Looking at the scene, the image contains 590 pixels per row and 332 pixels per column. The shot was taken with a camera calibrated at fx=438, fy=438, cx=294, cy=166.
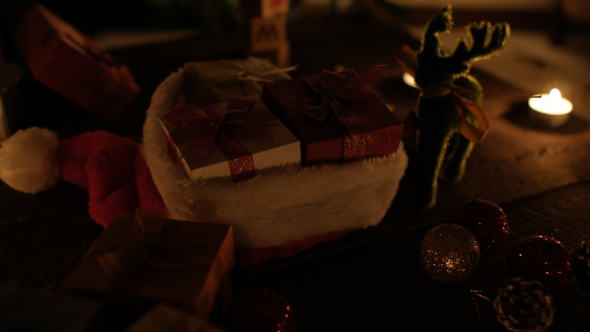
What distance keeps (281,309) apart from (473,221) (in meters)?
0.45

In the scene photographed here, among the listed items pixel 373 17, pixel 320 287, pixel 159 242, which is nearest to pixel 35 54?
pixel 159 242

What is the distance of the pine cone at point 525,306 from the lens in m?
0.73

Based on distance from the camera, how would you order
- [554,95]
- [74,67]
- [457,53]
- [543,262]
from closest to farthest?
[543,262] < [457,53] < [74,67] < [554,95]

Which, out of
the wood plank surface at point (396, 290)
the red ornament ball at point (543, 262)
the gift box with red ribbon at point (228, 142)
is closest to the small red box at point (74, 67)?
the gift box with red ribbon at point (228, 142)

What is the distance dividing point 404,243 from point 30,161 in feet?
3.02

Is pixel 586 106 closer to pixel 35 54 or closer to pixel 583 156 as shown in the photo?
pixel 583 156

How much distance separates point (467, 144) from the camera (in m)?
1.13

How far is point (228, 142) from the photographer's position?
83cm

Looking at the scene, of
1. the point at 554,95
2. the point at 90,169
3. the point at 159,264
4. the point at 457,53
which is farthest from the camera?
the point at 554,95

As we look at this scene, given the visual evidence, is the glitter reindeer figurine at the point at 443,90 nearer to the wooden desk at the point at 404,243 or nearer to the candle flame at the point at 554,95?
the wooden desk at the point at 404,243

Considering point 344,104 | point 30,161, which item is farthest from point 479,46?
point 30,161

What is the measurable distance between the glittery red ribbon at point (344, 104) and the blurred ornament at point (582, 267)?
17.9 inches

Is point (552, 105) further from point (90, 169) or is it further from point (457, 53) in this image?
point (90, 169)

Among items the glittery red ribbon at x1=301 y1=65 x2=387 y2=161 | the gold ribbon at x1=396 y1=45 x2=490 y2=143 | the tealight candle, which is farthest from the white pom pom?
the tealight candle
